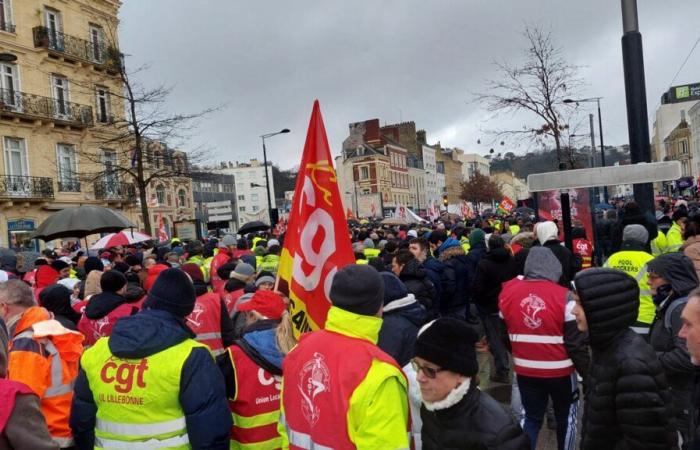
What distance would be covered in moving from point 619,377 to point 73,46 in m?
29.7

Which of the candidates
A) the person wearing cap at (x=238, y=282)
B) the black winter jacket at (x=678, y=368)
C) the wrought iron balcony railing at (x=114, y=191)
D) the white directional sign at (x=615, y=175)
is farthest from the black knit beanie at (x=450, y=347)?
the wrought iron balcony railing at (x=114, y=191)

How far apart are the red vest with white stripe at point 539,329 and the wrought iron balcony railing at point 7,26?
26.7 m

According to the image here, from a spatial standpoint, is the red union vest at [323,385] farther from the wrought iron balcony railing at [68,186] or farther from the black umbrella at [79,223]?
the wrought iron balcony railing at [68,186]

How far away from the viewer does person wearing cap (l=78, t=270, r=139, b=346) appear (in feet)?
16.6

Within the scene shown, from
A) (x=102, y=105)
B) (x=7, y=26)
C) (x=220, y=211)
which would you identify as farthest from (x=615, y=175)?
(x=102, y=105)

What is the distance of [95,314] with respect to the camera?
5.07m

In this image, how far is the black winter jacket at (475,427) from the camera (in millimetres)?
2172

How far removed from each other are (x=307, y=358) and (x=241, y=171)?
111387 millimetres

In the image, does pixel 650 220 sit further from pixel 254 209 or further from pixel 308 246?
→ pixel 254 209

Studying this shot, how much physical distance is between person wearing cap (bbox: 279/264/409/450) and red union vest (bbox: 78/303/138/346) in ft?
9.99

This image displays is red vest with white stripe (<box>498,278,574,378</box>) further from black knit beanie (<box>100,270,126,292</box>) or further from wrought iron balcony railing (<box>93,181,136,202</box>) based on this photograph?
wrought iron balcony railing (<box>93,181,136,202</box>)

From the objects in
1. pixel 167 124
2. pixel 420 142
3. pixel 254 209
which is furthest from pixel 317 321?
pixel 254 209

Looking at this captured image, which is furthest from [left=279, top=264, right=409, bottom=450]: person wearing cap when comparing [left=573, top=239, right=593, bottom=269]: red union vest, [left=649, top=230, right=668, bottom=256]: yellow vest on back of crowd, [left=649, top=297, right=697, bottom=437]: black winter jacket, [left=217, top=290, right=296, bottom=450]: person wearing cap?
[left=649, top=230, right=668, bottom=256]: yellow vest on back of crowd

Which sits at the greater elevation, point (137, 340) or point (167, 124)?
point (167, 124)
